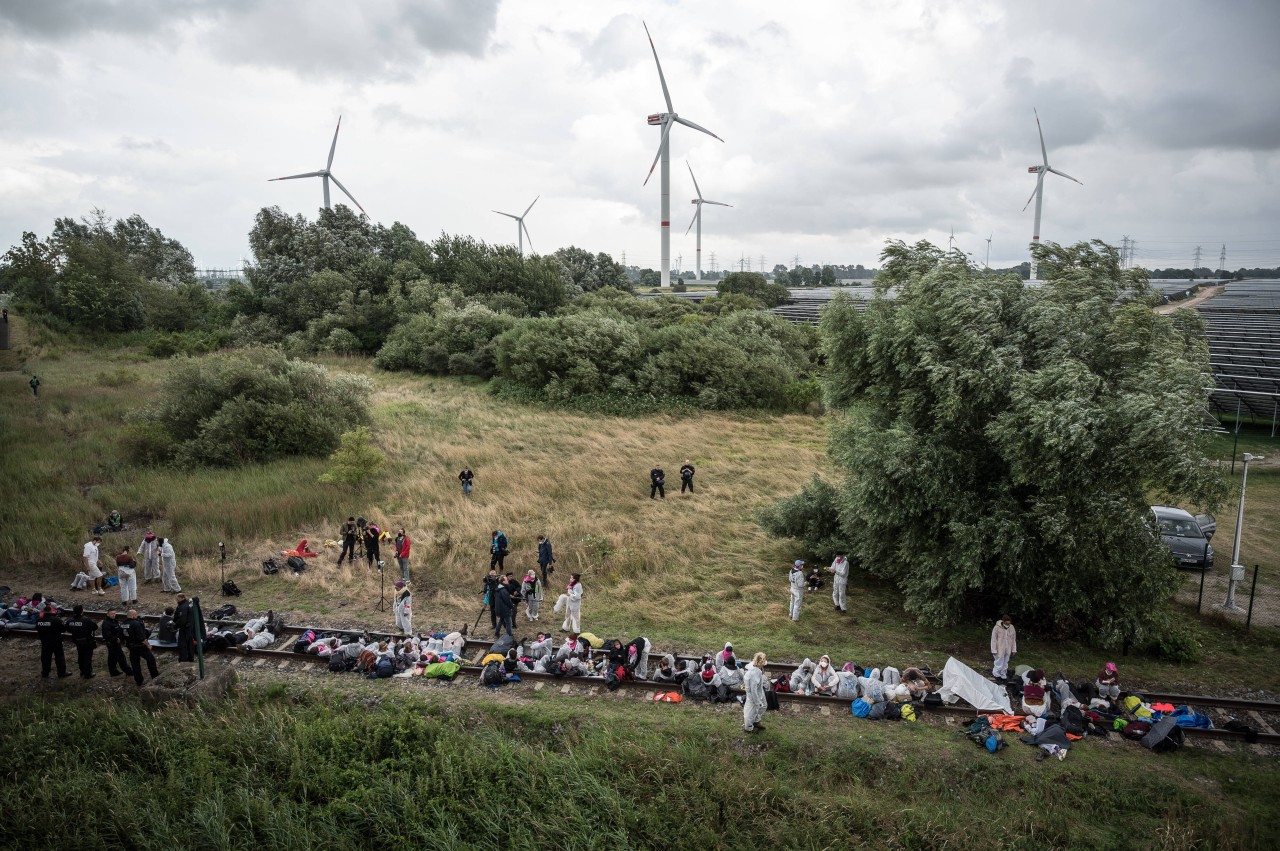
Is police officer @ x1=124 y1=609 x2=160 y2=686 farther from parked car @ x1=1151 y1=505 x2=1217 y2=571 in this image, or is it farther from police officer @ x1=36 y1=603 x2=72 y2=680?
parked car @ x1=1151 y1=505 x2=1217 y2=571

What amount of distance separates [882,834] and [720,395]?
34.6 metres

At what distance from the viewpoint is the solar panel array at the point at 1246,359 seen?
3659 centimetres

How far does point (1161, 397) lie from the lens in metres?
13.5

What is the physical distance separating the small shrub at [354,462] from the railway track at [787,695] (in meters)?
10.6

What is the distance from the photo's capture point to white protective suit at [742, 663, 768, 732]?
11352 millimetres

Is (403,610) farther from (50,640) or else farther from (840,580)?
(840,580)

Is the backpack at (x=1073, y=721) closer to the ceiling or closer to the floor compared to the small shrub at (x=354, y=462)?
closer to the floor

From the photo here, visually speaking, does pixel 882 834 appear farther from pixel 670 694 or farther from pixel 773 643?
pixel 773 643

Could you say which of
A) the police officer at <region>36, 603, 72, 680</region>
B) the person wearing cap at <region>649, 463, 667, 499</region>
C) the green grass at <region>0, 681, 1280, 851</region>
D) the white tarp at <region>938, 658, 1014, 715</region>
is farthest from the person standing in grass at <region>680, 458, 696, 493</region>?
the police officer at <region>36, 603, 72, 680</region>

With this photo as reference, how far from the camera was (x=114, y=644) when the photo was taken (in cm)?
1340

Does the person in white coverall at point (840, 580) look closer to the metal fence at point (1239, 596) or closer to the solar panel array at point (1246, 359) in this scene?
the metal fence at point (1239, 596)

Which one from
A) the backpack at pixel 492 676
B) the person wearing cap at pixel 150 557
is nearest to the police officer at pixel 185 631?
the person wearing cap at pixel 150 557

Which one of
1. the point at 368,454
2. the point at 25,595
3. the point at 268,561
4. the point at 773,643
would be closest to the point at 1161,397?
the point at 773,643

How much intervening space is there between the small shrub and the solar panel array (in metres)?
29.4
